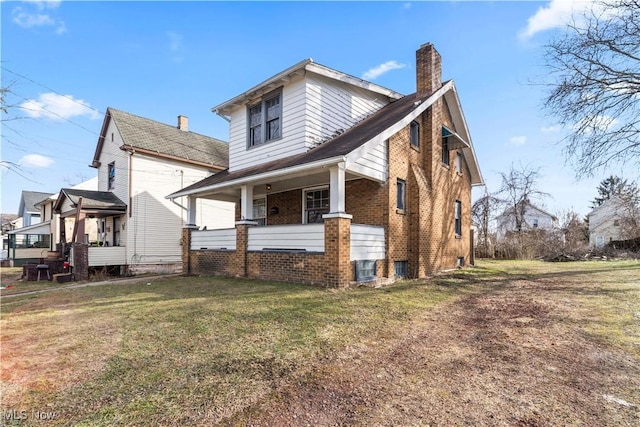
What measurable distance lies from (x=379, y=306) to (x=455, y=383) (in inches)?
126

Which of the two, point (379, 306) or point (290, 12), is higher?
point (290, 12)

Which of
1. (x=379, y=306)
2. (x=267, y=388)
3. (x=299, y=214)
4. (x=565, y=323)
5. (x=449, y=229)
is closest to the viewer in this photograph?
(x=267, y=388)

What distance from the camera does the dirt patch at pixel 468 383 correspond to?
2.62m

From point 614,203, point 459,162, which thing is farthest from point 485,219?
point 459,162

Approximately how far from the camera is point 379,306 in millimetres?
6398

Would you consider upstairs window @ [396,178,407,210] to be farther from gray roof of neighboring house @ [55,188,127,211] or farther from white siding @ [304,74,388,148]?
gray roof of neighboring house @ [55,188,127,211]

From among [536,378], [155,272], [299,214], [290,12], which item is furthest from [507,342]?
[155,272]

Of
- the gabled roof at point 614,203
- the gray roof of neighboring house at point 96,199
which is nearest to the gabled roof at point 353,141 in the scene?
the gray roof of neighboring house at point 96,199

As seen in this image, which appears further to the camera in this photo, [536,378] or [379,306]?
[379,306]

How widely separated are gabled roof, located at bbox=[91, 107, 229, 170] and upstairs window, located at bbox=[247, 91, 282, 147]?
23.0 feet

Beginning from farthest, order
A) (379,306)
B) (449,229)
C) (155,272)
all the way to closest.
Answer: (155,272) < (449,229) < (379,306)

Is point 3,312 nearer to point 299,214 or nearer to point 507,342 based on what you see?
point 299,214

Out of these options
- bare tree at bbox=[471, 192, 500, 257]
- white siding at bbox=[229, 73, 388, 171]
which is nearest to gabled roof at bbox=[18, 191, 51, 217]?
white siding at bbox=[229, 73, 388, 171]

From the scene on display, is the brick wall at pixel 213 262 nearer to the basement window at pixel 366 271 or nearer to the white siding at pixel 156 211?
the basement window at pixel 366 271
